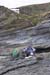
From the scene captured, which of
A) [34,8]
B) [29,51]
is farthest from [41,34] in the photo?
[34,8]

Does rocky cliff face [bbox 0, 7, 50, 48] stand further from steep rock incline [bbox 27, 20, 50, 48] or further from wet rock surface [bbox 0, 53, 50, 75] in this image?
wet rock surface [bbox 0, 53, 50, 75]

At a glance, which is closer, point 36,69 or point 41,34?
point 36,69

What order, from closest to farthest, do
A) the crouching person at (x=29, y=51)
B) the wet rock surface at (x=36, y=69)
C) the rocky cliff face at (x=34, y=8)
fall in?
the wet rock surface at (x=36, y=69) → the crouching person at (x=29, y=51) → the rocky cliff face at (x=34, y=8)

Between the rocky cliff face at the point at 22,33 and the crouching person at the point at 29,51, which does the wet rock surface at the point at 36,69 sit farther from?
the rocky cliff face at the point at 22,33

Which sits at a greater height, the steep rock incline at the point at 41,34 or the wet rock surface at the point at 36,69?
the steep rock incline at the point at 41,34

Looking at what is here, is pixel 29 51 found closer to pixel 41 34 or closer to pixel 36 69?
pixel 36 69

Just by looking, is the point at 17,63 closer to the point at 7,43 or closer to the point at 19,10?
the point at 7,43

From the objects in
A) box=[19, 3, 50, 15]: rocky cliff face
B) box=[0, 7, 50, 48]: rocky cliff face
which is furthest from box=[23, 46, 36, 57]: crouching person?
box=[19, 3, 50, 15]: rocky cliff face

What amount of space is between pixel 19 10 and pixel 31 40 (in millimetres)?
1932

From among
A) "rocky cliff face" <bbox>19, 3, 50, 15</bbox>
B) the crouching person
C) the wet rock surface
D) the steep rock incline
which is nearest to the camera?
the wet rock surface

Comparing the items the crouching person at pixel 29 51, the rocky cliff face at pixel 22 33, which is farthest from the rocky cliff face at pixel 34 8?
the crouching person at pixel 29 51

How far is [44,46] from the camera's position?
2898mm

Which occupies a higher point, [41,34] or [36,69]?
[41,34]

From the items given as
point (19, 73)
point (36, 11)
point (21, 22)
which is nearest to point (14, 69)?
point (19, 73)
